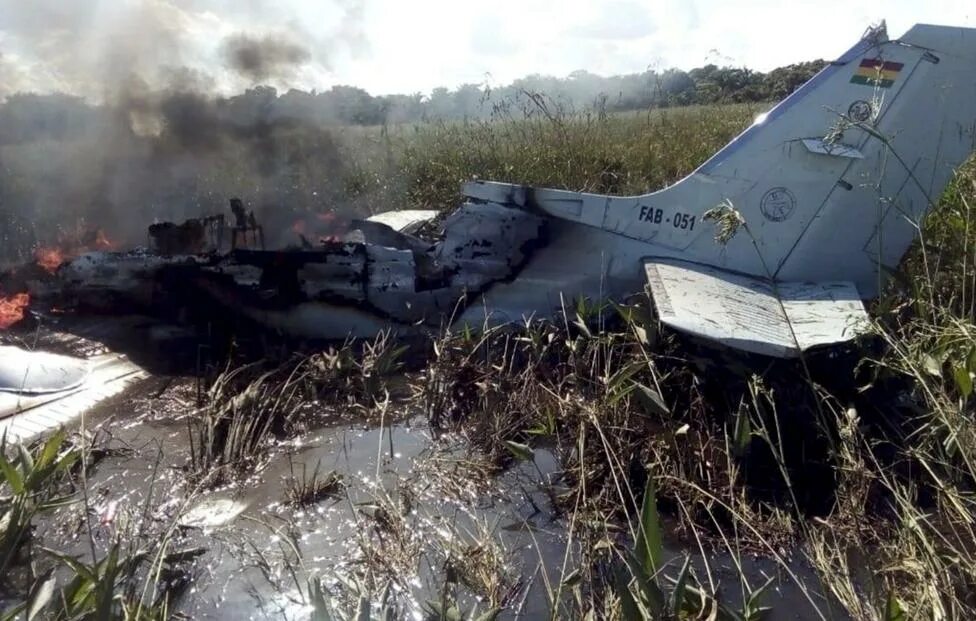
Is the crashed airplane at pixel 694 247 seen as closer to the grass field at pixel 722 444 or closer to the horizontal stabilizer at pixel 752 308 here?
the horizontal stabilizer at pixel 752 308

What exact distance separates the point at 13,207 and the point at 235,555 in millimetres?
7614

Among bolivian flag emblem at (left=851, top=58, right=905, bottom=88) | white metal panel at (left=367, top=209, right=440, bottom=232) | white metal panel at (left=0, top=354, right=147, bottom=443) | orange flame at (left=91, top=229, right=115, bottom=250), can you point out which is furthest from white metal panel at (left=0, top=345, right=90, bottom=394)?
bolivian flag emblem at (left=851, top=58, right=905, bottom=88)

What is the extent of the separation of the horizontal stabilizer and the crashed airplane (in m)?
0.02

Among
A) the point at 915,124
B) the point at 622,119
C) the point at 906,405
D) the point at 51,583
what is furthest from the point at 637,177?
the point at 51,583

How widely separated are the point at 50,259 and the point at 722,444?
589 cm

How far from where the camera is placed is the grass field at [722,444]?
250cm

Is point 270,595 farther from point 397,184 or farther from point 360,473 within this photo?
point 397,184

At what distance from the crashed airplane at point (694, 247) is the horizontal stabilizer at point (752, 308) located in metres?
0.02

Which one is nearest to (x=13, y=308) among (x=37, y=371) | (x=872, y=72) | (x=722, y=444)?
(x=37, y=371)

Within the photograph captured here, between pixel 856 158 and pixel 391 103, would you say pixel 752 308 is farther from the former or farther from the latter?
pixel 391 103

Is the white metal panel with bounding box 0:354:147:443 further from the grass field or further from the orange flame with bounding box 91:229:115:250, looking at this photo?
the orange flame with bounding box 91:229:115:250

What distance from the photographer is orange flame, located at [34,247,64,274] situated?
245 inches

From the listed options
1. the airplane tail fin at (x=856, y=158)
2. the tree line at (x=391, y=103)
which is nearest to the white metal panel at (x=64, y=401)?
the airplane tail fin at (x=856, y=158)

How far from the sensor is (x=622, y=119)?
36.4 ft
